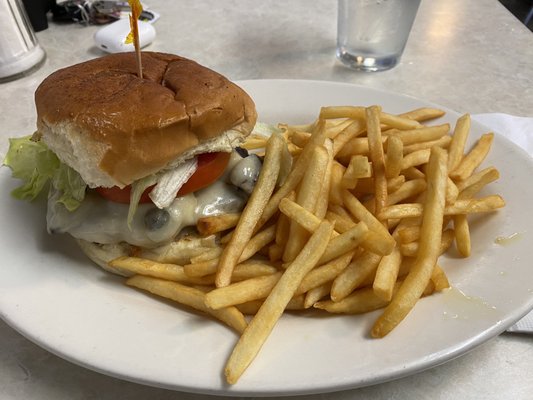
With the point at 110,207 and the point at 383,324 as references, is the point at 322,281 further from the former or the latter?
the point at 110,207

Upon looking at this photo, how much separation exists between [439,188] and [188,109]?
2.71ft

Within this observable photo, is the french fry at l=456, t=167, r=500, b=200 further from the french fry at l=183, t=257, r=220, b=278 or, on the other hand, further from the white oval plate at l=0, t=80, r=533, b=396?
the french fry at l=183, t=257, r=220, b=278

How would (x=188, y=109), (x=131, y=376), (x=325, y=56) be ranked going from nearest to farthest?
(x=131, y=376), (x=188, y=109), (x=325, y=56)

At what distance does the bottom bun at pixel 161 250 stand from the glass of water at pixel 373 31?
1773 mm

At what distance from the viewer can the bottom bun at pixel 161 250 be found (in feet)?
5.72

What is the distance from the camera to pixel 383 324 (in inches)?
53.8

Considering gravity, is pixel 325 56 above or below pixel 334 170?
below

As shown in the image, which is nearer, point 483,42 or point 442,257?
point 442,257

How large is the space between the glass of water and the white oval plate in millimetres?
1455

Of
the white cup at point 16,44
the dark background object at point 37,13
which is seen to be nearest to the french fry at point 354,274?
the white cup at point 16,44

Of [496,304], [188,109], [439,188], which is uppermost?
[188,109]

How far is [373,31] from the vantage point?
2.95m

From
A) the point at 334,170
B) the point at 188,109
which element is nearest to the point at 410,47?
the point at 334,170

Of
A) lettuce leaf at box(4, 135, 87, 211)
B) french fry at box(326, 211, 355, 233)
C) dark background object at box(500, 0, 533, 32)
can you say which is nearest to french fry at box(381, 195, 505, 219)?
french fry at box(326, 211, 355, 233)
